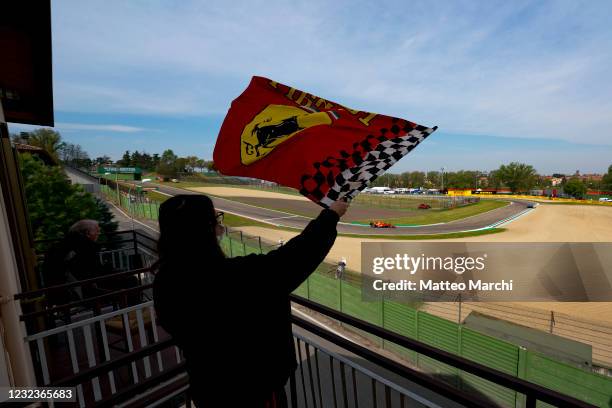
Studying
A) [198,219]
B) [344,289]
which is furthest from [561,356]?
[198,219]

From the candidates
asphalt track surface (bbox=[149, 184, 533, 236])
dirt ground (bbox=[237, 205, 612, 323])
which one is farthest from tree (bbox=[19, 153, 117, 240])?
asphalt track surface (bbox=[149, 184, 533, 236])

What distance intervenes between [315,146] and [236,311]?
1648mm

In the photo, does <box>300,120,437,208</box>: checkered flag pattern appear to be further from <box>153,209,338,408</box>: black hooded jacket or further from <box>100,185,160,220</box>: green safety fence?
<box>100,185,160,220</box>: green safety fence

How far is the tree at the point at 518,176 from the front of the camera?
382 ft

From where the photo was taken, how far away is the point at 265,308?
1.41 metres

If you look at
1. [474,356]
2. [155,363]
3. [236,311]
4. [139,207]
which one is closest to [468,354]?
[474,356]

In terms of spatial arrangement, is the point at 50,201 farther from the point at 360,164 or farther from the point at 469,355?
the point at 469,355

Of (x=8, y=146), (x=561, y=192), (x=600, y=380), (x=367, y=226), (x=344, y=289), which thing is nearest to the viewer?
(x=8, y=146)

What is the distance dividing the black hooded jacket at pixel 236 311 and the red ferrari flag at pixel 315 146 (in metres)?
0.89

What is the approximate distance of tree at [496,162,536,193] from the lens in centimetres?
11631

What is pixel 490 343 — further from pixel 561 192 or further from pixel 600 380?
pixel 561 192

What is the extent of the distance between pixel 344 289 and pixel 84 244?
8948 millimetres

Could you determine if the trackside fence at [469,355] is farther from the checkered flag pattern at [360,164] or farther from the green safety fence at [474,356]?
the checkered flag pattern at [360,164]

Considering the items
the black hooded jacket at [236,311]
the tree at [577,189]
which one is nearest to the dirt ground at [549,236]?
the black hooded jacket at [236,311]
